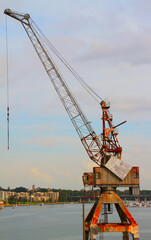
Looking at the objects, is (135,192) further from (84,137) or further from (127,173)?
(84,137)

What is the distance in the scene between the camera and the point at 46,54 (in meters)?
65.3

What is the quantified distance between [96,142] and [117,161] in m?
5.74

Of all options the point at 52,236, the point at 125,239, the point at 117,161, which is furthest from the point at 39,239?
the point at 117,161

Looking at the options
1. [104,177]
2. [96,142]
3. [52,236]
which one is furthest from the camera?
[52,236]

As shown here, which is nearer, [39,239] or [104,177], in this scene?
[104,177]

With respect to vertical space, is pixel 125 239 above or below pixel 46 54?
below

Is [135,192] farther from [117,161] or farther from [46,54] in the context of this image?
[46,54]

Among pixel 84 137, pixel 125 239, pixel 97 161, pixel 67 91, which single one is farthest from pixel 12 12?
pixel 125 239

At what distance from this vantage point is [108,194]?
54.1 m

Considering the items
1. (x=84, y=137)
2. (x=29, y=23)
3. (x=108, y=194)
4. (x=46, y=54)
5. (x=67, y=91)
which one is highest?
(x=29, y=23)

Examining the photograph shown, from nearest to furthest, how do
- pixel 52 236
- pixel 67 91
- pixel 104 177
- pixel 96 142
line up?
pixel 104 177
pixel 96 142
pixel 67 91
pixel 52 236

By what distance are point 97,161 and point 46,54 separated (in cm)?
2066

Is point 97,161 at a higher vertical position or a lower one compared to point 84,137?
lower

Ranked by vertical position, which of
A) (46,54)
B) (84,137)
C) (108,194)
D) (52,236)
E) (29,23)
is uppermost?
(29,23)
